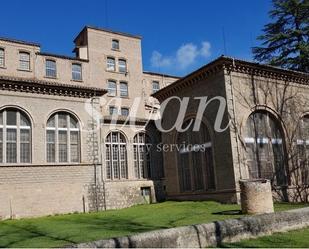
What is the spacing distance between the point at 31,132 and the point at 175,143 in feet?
31.2

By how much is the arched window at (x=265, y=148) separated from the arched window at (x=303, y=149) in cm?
153

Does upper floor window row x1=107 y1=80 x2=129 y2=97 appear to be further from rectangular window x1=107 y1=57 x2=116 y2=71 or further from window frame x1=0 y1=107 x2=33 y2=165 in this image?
window frame x1=0 y1=107 x2=33 y2=165

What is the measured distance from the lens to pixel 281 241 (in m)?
9.72

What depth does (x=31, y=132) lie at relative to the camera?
2183 centimetres

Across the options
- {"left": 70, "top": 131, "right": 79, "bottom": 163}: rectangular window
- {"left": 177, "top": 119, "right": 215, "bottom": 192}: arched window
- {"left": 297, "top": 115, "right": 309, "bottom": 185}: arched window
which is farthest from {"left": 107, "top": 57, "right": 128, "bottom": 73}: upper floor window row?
{"left": 297, "top": 115, "right": 309, "bottom": 185}: arched window

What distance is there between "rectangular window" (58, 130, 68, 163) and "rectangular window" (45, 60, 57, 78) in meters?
14.3

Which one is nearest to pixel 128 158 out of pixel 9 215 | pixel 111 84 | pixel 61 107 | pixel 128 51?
pixel 61 107

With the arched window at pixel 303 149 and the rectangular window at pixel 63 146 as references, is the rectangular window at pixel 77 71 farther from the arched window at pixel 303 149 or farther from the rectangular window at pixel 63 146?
the arched window at pixel 303 149

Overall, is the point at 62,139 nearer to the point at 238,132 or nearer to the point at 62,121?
the point at 62,121

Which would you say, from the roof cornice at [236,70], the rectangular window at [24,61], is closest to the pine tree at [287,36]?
the roof cornice at [236,70]

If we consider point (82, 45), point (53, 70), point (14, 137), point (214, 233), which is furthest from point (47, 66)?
point (214, 233)

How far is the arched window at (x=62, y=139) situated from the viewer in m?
22.5

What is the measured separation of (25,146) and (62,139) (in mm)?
2308

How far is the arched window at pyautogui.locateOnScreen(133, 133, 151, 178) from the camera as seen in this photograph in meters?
29.3
